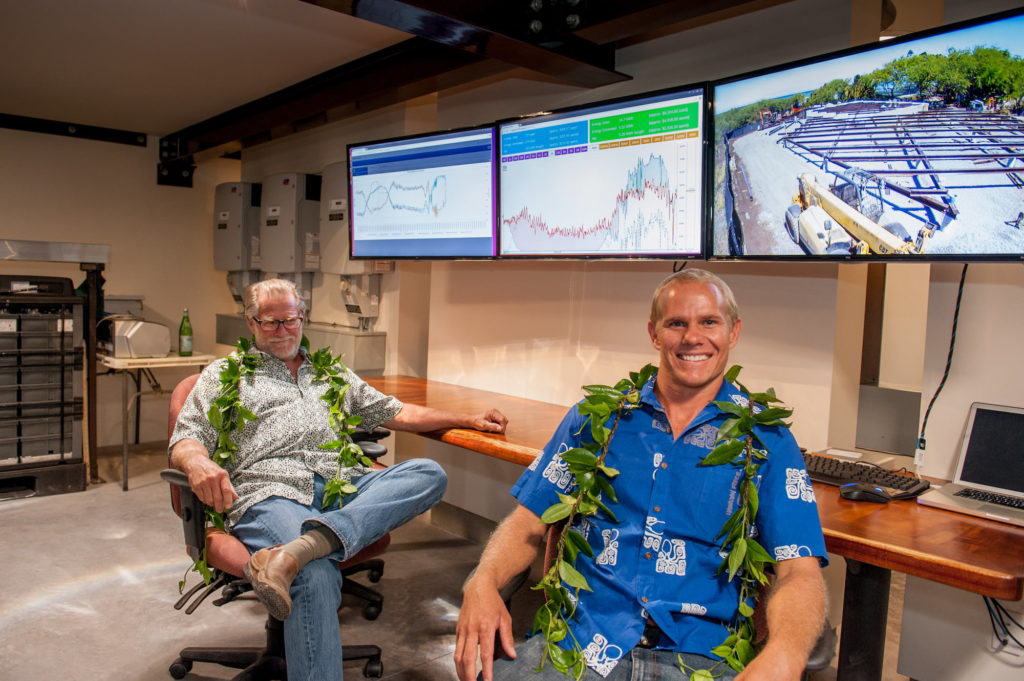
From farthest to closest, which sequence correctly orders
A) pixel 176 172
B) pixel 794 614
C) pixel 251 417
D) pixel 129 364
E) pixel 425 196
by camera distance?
pixel 176 172, pixel 129 364, pixel 425 196, pixel 251 417, pixel 794 614

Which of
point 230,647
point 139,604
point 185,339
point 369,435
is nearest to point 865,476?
point 369,435

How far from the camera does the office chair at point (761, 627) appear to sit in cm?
141

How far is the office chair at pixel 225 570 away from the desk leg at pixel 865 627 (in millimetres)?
1375

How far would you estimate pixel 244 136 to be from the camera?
4.94 m

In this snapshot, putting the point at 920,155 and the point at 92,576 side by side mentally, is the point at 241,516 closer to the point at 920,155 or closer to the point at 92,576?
the point at 92,576

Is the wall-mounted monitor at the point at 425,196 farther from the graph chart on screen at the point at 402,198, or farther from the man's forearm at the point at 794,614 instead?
the man's forearm at the point at 794,614

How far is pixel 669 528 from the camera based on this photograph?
65.8 inches

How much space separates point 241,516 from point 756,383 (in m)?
1.81

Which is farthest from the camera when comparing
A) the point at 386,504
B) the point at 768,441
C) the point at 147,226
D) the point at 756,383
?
the point at 147,226

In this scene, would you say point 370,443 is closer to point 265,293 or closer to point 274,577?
point 265,293

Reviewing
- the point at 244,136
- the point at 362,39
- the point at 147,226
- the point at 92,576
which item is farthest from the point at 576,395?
the point at 147,226

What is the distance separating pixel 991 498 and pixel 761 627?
806 mm

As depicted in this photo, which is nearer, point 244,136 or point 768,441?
point 768,441

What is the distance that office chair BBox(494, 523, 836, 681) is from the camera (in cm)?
141
